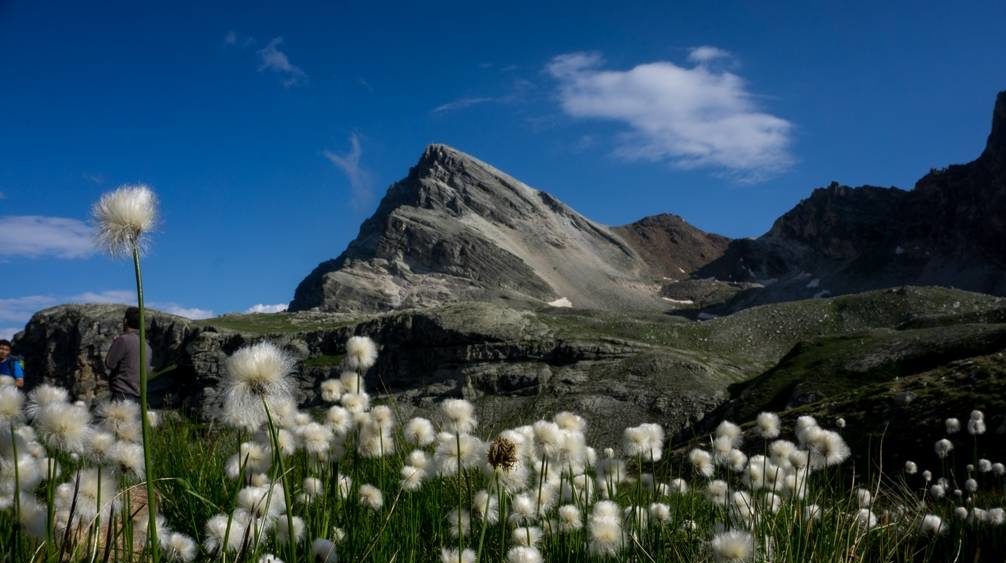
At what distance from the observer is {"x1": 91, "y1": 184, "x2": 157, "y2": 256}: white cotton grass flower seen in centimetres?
249

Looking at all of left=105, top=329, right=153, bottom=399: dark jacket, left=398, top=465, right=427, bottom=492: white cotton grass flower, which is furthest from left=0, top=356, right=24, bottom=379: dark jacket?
A: left=398, top=465, right=427, bottom=492: white cotton grass flower

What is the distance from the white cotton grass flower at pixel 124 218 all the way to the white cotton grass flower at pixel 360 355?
363cm

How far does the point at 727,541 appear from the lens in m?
3.55

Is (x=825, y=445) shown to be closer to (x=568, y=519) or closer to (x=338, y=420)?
(x=568, y=519)

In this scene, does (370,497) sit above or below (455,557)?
above

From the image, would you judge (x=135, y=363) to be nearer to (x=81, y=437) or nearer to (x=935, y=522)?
(x=81, y=437)

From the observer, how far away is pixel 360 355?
627 centimetres

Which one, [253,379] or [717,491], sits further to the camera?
[717,491]

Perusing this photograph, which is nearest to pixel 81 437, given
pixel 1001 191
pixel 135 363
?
pixel 135 363

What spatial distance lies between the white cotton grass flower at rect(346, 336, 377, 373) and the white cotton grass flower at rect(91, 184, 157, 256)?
363 cm

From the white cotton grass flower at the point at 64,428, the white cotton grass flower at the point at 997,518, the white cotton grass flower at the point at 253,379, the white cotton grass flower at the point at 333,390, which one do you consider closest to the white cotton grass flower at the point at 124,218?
the white cotton grass flower at the point at 253,379

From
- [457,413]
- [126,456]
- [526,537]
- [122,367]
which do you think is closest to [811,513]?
[526,537]

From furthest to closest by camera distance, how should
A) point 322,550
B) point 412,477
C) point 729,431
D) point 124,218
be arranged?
point 729,431, point 412,477, point 322,550, point 124,218

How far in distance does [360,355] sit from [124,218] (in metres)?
3.88
